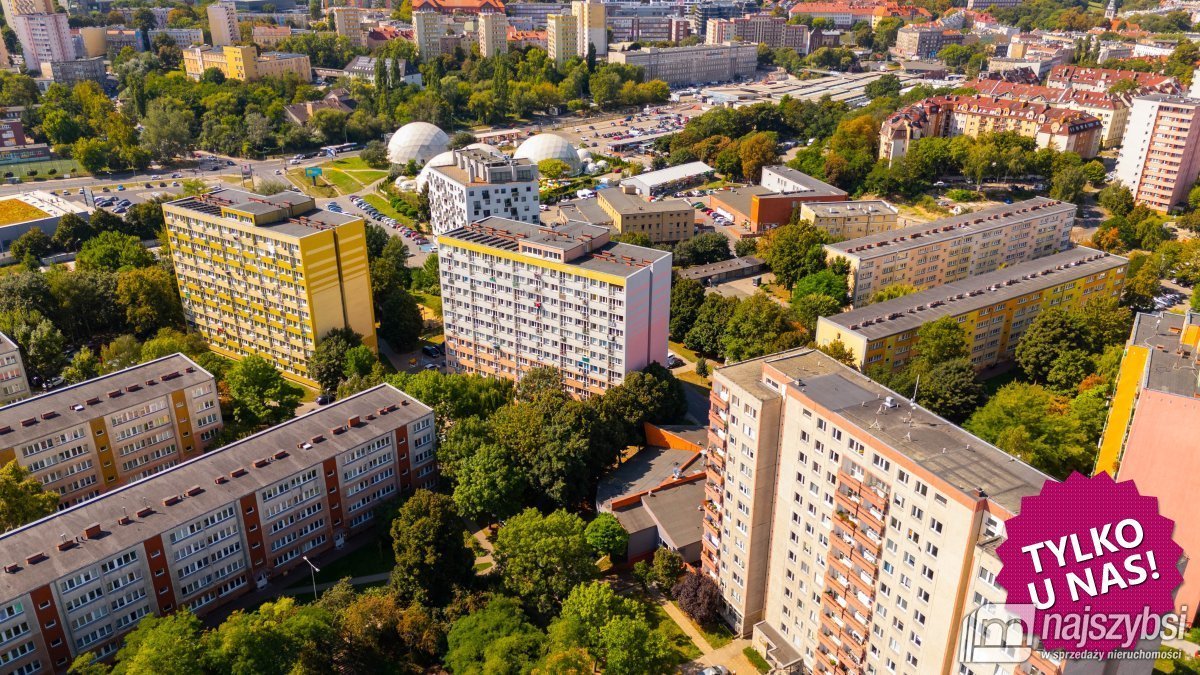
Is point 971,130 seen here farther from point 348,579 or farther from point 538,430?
point 348,579

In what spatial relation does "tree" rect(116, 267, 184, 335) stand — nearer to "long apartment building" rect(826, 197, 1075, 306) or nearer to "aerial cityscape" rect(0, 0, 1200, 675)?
"aerial cityscape" rect(0, 0, 1200, 675)

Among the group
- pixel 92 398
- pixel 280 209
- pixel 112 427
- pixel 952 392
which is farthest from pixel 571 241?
pixel 92 398

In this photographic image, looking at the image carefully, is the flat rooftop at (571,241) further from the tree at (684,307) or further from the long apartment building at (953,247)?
the long apartment building at (953,247)

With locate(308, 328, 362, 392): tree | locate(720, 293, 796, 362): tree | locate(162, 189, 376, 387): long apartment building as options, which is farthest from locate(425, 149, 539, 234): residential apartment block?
locate(720, 293, 796, 362): tree

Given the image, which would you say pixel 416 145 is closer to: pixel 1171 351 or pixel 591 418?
pixel 591 418

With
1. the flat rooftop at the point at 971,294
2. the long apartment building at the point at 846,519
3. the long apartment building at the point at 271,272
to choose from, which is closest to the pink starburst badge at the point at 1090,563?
the long apartment building at the point at 846,519
